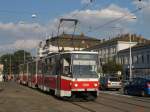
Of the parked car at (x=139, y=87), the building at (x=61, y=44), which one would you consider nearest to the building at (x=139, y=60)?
the building at (x=61, y=44)

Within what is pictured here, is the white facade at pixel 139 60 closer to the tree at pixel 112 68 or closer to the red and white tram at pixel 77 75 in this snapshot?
the tree at pixel 112 68

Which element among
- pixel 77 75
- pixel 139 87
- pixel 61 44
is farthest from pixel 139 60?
pixel 77 75

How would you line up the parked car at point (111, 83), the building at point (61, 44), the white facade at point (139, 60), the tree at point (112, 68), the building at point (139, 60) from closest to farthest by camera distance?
the building at point (61, 44)
the parked car at point (111, 83)
the building at point (139, 60)
the white facade at point (139, 60)
the tree at point (112, 68)

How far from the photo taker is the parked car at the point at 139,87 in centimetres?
3038

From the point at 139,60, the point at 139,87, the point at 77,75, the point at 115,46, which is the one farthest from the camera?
the point at 115,46

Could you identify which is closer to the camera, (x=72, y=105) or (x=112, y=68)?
(x=72, y=105)

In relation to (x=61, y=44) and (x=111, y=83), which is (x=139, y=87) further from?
(x=61, y=44)

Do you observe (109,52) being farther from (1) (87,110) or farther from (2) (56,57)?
(1) (87,110)

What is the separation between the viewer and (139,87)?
3117cm

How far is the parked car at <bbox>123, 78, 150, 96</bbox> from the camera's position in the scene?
3038 centimetres

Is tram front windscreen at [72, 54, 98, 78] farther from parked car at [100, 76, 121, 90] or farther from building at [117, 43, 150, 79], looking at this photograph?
building at [117, 43, 150, 79]

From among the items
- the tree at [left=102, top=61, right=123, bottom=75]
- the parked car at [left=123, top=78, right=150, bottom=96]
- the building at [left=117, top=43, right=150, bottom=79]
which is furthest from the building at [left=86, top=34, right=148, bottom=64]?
the parked car at [left=123, top=78, right=150, bottom=96]

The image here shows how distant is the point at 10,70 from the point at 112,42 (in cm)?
4848

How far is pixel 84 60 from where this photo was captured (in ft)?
80.0
